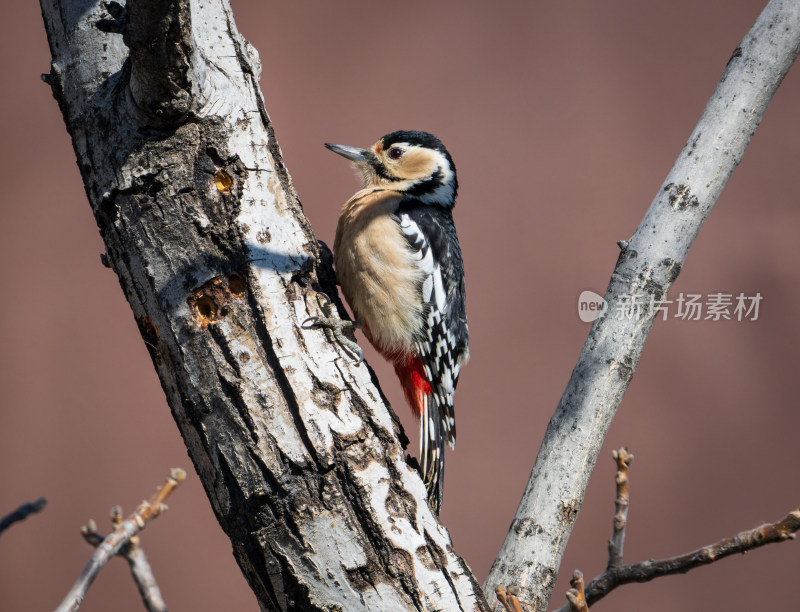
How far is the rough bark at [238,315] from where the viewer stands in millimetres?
1721

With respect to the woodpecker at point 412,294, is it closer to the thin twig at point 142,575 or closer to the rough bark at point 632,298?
the rough bark at point 632,298

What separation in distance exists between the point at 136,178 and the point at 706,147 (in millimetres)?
1575

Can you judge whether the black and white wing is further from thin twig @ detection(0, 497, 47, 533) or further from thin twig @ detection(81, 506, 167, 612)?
thin twig @ detection(0, 497, 47, 533)

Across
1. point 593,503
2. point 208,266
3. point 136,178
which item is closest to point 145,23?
point 136,178

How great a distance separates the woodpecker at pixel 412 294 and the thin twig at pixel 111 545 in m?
1.10

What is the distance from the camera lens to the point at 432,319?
3.00 meters

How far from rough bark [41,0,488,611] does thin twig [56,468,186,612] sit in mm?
132

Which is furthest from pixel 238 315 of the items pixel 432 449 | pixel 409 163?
pixel 409 163

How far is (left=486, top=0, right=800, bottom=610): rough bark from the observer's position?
2.05m

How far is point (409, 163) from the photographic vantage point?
11.3 ft

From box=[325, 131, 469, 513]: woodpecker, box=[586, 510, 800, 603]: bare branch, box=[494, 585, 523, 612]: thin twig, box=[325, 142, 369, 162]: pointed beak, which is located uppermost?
box=[325, 142, 369, 162]: pointed beak

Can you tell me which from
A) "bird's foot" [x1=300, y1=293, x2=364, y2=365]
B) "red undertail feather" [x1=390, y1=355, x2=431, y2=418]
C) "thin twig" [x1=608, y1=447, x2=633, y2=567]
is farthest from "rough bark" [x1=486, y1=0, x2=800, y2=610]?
"red undertail feather" [x1=390, y1=355, x2=431, y2=418]

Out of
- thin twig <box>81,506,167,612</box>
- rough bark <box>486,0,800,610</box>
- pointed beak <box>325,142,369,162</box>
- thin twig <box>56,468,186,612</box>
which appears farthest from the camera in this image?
pointed beak <box>325,142,369,162</box>

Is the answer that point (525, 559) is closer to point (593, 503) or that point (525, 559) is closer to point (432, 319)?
point (432, 319)
